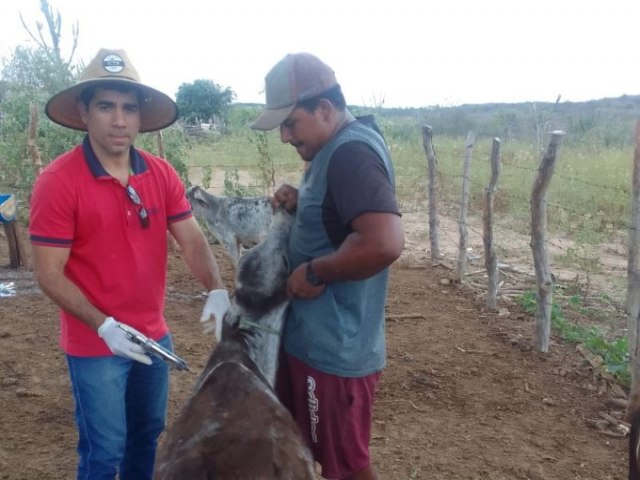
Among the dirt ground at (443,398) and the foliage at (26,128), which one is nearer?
the dirt ground at (443,398)

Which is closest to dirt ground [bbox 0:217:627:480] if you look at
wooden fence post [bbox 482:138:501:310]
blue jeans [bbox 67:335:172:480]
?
wooden fence post [bbox 482:138:501:310]

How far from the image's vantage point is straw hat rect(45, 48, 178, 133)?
2295 mm

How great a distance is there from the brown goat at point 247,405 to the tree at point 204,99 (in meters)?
28.7

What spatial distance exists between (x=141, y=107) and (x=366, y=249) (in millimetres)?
1425

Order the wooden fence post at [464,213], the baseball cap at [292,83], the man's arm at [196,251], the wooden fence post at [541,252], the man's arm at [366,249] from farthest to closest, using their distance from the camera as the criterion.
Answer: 1. the wooden fence post at [464,213]
2. the wooden fence post at [541,252]
3. the man's arm at [196,251]
4. the baseball cap at [292,83]
5. the man's arm at [366,249]

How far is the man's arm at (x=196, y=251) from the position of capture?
261 cm

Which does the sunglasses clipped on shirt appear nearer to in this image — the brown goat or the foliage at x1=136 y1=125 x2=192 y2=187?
the brown goat

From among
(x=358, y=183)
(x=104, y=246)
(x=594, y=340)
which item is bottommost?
(x=594, y=340)

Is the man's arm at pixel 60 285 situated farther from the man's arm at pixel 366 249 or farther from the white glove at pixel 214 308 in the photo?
the man's arm at pixel 366 249

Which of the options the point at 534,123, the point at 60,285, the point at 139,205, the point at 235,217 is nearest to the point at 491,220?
the point at 235,217

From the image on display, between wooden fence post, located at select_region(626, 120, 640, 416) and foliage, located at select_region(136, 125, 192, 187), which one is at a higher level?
foliage, located at select_region(136, 125, 192, 187)

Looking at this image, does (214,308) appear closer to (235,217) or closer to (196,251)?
(196,251)

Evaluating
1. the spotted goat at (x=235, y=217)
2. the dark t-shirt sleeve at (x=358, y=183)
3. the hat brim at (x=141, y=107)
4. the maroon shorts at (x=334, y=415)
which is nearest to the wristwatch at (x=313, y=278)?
the dark t-shirt sleeve at (x=358, y=183)

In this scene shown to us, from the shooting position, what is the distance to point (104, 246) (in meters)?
2.27
